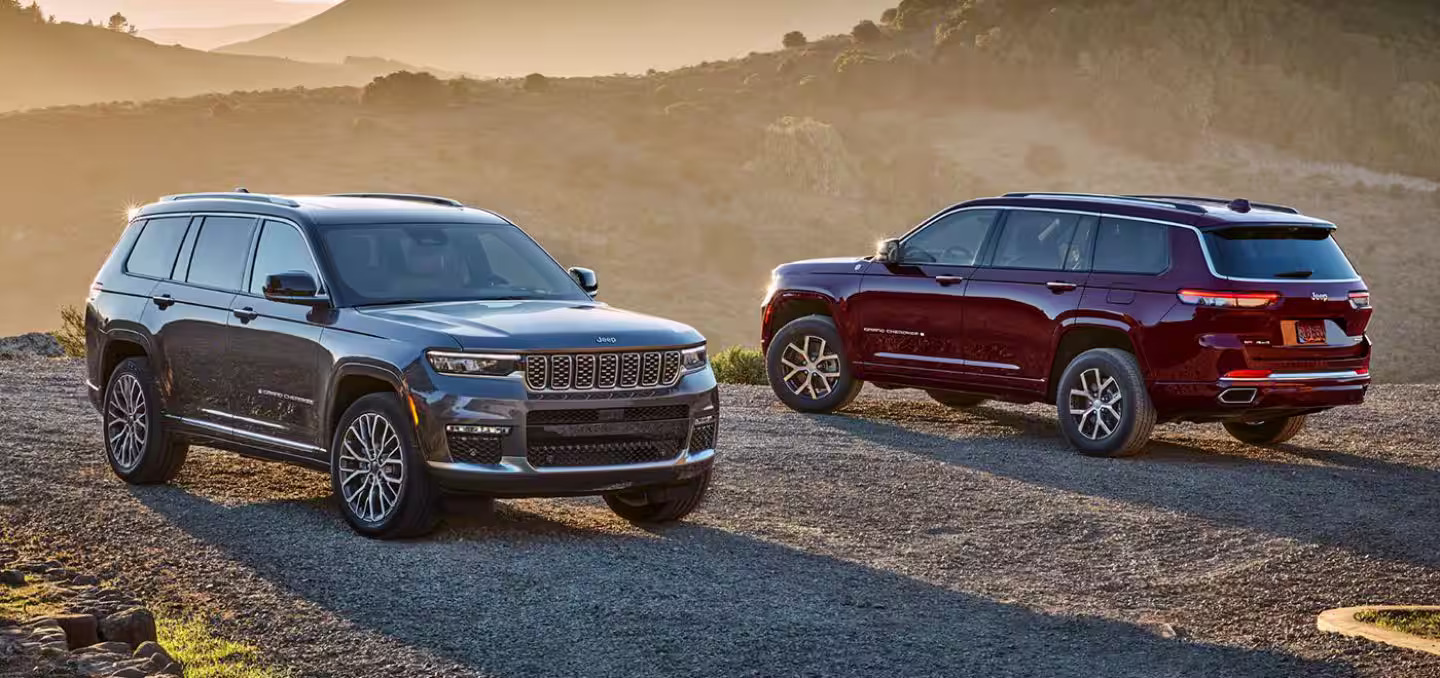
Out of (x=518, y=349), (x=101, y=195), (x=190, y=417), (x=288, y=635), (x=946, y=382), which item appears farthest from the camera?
(x=101, y=195)

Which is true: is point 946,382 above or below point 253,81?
below

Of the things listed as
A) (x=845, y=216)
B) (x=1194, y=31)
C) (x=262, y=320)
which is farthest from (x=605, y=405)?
(x=1194, y=31)

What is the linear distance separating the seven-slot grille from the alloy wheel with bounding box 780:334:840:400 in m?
6.22

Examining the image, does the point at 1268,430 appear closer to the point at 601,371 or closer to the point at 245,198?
the point at 601,371

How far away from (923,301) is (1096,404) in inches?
73.7

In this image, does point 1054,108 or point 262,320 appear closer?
point 262,320

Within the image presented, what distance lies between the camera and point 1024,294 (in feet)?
43.8

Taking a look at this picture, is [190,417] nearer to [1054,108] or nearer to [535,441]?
[535,441]

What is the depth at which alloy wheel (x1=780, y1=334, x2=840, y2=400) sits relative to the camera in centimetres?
1527

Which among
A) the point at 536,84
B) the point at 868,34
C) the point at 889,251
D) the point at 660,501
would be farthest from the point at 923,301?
the point at 868,34

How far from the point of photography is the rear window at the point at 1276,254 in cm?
1225

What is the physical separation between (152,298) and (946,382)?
6354 millimetres

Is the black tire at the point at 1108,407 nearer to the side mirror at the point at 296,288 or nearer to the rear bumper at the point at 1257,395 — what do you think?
the rear bumper at the point at 1257,395

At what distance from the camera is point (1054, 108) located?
74312 millimetres
